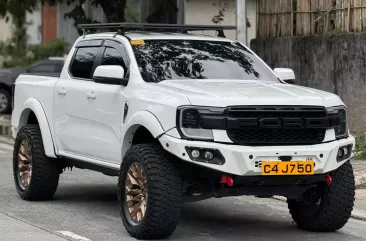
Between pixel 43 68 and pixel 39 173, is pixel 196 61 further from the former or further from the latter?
pixel 43 68

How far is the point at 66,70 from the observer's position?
1156 cm

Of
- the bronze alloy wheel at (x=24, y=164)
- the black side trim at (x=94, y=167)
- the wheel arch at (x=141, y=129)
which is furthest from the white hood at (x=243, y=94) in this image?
the bronze alloy wheel at (x=24, y=164)

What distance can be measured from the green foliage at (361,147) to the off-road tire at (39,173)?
16.6 ft

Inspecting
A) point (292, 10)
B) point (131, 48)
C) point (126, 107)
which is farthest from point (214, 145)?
point (292, 10)

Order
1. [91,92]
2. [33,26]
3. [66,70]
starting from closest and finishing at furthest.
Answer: [91,92] < [66,70] < [33,26]

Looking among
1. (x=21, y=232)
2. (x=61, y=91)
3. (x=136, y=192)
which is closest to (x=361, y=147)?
(x=61, y=91)

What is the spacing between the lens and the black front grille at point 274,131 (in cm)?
898

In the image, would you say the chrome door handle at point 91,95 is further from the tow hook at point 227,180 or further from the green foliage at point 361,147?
the green foliage at point 361,147

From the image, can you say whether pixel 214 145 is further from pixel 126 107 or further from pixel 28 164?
pixel 28 164

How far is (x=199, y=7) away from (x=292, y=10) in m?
18.0

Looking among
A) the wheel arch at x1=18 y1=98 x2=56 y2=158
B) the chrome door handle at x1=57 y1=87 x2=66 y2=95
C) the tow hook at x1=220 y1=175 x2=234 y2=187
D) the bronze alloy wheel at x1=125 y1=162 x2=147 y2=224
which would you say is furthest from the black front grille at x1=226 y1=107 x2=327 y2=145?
the wheel arch at x1=18 y1=98 x2=56 y2=158

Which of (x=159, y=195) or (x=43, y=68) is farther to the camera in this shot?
(x=43, y=68)

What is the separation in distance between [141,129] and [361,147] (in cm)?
629

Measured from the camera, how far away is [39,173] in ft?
37.5
